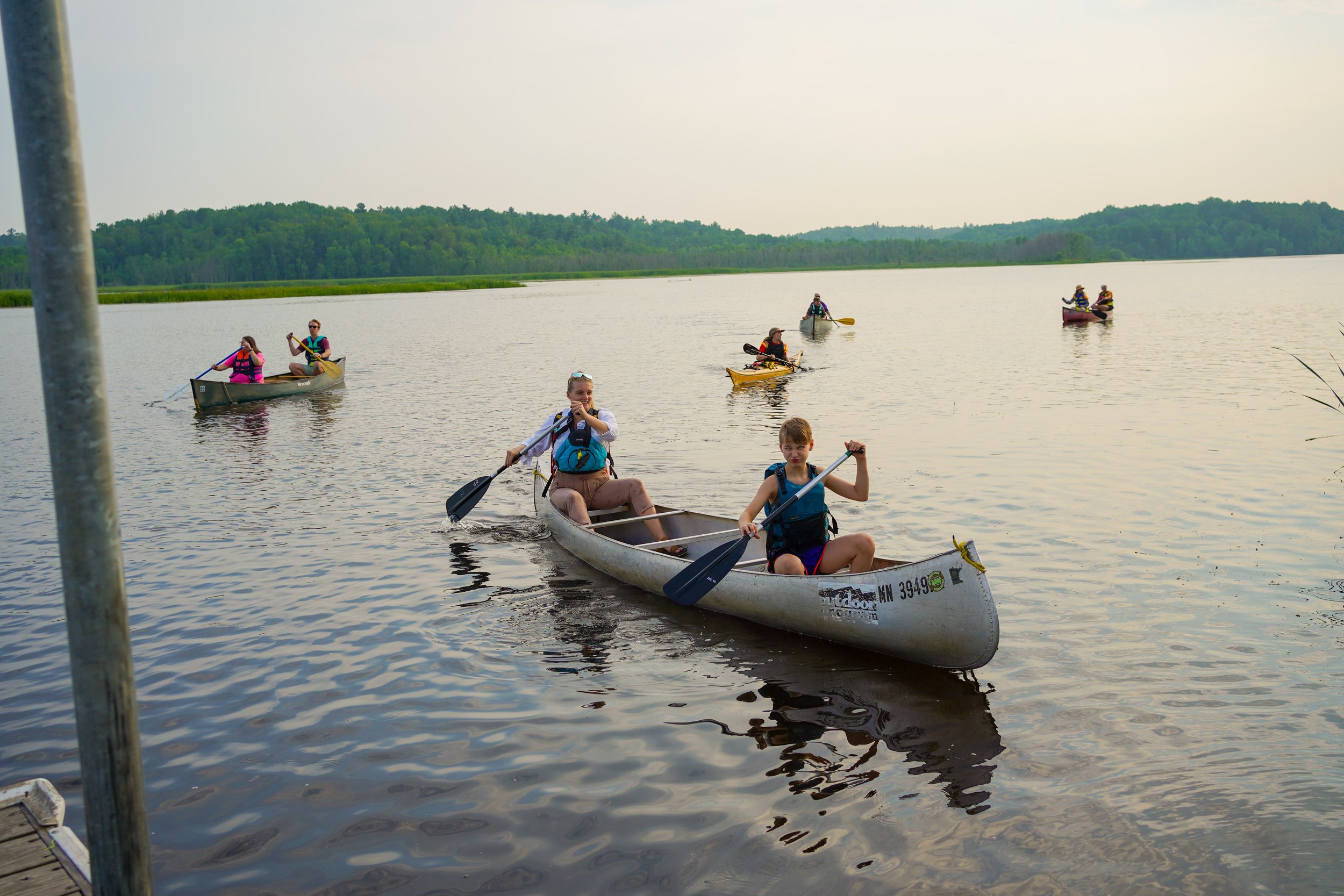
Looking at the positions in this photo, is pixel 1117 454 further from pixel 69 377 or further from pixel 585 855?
pixel 69 377

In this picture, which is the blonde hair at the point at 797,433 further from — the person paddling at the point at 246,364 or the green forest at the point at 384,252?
the green forest at the point at 384,252

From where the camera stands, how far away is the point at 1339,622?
23.5 feet

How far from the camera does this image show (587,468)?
1019 cm

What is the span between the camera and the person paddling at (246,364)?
72.1 ft

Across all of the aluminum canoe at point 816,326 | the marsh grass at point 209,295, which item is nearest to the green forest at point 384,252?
the marsh grass at point 209,295

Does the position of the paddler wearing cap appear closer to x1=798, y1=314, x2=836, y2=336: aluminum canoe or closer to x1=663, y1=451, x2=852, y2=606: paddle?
x1=798, y1=314, x2=836, y2=336: aluminum canoe

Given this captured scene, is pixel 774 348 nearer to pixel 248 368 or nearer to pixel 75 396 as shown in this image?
pixel 248 368

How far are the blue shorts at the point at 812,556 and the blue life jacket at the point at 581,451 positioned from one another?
311 cm

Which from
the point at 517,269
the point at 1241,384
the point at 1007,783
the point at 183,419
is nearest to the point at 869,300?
the point at 1241,384

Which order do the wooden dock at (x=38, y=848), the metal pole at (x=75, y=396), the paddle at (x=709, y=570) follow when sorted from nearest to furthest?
the metal pole at (x=75, y=396) → the wooden dock at (x=38, y=848) → the paddle at (x=709, y=570)

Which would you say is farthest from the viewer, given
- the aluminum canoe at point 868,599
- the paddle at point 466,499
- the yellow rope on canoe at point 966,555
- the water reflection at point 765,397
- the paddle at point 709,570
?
the water reflection at point 765,397

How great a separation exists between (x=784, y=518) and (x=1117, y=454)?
25.4 feet

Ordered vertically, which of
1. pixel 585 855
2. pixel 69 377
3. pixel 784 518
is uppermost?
pixel 69 377

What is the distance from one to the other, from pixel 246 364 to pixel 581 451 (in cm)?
1495
